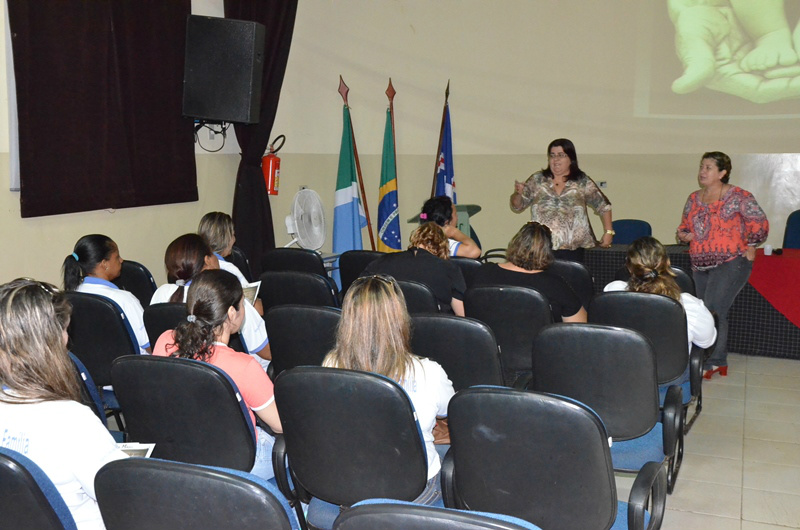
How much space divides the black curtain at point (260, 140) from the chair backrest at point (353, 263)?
184cm

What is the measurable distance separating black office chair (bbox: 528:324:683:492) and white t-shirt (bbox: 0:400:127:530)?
1404 mm

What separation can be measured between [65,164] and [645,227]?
15.4 feet

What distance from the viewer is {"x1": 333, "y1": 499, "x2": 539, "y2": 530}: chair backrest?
107cm

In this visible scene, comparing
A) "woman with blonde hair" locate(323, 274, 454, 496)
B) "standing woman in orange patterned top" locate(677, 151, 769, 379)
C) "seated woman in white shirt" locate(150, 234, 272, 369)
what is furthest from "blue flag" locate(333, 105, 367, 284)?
"woman with blonde hair" locate(323, 274, 454, 496)

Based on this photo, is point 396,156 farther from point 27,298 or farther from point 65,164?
point 27,298

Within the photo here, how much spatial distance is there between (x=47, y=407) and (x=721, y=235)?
386cm

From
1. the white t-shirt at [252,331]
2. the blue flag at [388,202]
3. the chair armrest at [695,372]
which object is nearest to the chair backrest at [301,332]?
the white t-shirt at [252,331]

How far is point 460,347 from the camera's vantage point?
2500mm

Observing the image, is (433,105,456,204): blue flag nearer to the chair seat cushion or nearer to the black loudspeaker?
the black loudspeaker

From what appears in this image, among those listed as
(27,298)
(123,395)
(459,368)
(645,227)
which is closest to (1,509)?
(27,298)

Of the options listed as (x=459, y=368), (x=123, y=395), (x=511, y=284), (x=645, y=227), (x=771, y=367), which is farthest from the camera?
(x=645, y=227)

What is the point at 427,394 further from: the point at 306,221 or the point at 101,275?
the point at 306,221

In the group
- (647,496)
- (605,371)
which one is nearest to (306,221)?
(605,371)

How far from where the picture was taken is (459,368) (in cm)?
255
